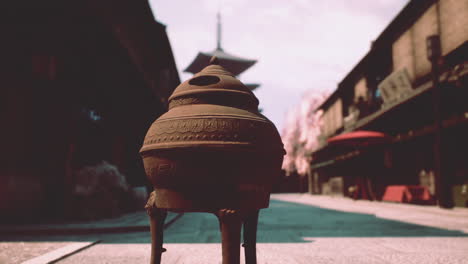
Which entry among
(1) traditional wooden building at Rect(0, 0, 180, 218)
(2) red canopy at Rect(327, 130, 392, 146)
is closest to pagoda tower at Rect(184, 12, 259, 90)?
(2) red canopy at Rect(327, 130, 392, 146)

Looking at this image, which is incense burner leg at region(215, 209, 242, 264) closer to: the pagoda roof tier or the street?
the street

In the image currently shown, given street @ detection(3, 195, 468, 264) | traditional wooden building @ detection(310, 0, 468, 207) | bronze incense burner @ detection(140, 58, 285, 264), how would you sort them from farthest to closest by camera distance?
traditional wooden building @ detection(310, 0, 468, 207) → street @ detection(3, 195, 468, 264) → bronze incense burner @ detection(140, 58, 285, 264)

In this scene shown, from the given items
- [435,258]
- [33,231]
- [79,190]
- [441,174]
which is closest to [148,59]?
[79,190]

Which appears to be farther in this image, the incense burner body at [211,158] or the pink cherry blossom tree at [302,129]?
the pink cherry blossom tree at [302,129]

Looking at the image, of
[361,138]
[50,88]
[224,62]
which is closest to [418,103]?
[361,138]

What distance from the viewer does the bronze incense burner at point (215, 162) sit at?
2.46 metres

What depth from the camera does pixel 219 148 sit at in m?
2.45

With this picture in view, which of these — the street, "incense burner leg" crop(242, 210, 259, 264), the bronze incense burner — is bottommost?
the street

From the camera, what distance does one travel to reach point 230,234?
2350 mm

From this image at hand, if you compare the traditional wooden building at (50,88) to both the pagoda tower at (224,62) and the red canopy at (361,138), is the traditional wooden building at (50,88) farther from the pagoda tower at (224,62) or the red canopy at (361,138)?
the pagoda tower at (224,62)

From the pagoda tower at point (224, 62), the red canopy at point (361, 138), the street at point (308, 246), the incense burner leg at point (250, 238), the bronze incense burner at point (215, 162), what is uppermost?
the pagoda tower at point (224, 62)

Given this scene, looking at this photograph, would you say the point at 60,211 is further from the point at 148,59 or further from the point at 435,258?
the point at 148,59

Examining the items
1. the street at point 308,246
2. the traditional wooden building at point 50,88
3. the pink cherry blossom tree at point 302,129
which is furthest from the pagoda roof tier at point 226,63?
the pink cherry blossom tree at point 302,129

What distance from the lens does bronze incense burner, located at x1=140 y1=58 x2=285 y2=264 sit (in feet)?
8.09
